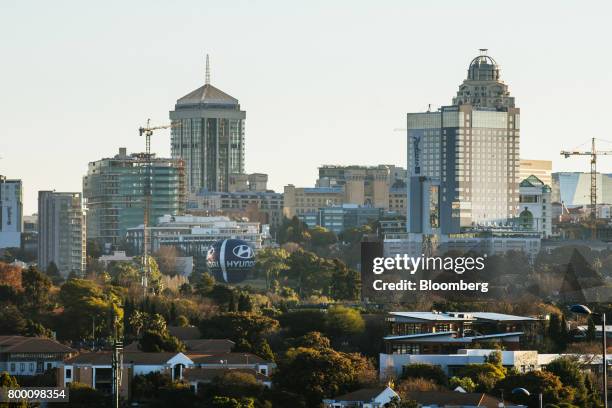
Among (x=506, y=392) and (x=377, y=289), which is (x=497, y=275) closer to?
(x=377, y=289)

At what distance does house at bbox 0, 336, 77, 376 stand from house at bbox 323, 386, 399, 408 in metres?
20.4

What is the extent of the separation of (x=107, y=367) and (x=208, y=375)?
5.48 m

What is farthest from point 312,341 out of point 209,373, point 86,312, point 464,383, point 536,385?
point 536,385

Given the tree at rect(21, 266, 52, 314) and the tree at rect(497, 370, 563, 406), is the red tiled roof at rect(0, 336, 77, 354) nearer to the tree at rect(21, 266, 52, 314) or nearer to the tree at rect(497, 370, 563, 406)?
the tree at rect(21, 266, 52, 314)

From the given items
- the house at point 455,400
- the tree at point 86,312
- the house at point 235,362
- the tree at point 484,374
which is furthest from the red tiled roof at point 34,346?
the house at point 455,400

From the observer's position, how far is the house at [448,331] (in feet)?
413

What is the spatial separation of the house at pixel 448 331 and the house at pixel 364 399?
18083 millimetres

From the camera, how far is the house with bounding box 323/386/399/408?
104m

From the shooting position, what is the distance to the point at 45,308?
502 feet

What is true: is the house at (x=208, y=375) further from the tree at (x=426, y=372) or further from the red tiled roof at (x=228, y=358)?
the tree at (x=426, y=372)

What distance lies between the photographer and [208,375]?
373ft

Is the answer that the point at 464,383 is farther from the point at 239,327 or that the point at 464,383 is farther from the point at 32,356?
the point at 239,327

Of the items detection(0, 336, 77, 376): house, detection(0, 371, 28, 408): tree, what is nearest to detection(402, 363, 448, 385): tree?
detection(0, 336, 77, 376): house

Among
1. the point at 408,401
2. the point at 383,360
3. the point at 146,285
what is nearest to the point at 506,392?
the point at 408,401
